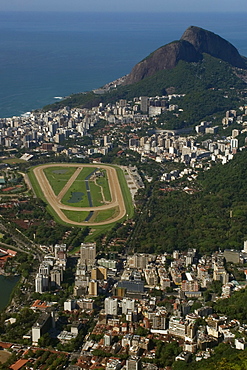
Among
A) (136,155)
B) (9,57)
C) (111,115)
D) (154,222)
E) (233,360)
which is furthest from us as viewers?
(9,57)

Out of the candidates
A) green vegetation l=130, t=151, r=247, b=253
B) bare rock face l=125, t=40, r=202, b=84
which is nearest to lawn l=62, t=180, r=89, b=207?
green vegetation l=130, t=151, r=247, b=253

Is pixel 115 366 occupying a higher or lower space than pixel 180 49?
lower

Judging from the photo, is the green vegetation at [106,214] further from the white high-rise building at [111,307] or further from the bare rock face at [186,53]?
the bare rock face at [186,53]

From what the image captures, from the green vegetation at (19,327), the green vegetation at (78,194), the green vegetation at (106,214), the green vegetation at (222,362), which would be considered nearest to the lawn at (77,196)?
the green vegetation at (78,194)

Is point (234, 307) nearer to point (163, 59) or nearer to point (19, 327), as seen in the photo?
point (19, 327)

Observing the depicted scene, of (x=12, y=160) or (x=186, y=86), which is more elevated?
(x=186, y=86)

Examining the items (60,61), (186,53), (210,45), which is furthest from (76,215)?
(60,61)

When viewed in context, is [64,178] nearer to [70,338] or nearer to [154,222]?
[154,222]

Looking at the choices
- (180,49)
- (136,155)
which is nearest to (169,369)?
(136,155)
